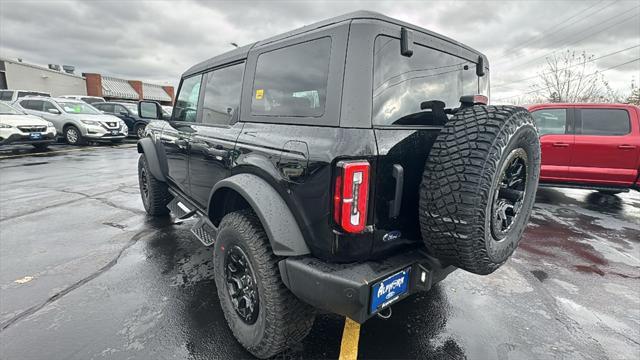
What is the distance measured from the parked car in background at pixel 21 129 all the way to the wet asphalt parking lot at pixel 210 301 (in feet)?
23.4

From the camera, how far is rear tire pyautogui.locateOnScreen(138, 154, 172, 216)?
4.51 meters

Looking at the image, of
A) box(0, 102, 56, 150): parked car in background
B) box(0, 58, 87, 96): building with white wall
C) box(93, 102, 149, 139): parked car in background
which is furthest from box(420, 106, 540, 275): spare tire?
box(0, 58, 87, 96): building with white wall

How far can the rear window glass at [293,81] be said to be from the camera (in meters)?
1.86

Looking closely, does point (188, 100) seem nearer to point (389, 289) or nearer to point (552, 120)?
point (389, 289)

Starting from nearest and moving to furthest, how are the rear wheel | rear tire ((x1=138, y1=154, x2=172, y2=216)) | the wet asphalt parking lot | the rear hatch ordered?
the rear hatch → the wet asphalt parking lot → rear tire ((x1=138, y1=154, x2=172, y2=216)) → the rear wheel

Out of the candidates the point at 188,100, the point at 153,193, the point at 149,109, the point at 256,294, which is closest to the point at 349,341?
the point at 256,294

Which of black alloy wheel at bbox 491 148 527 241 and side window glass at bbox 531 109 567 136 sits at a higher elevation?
side window glass at bbox 531 109 567 136

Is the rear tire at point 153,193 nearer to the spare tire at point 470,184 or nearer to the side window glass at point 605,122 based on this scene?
the spare tire at point 470,184

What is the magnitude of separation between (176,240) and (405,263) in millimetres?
3150

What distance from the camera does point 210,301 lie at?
2768 millimetres

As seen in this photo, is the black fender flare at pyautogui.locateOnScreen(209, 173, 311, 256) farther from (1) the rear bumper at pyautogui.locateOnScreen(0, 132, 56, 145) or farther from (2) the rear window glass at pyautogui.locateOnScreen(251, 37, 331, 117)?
(1) the rear bumper at pyautogui.locateOnScreen(0, 132, 56, 145)

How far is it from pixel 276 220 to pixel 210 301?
138 cm

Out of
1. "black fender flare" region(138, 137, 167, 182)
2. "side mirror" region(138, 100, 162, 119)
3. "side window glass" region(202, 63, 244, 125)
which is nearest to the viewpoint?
"side window glass" region(202, 63, 244, 125)

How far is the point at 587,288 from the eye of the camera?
10.3ft
